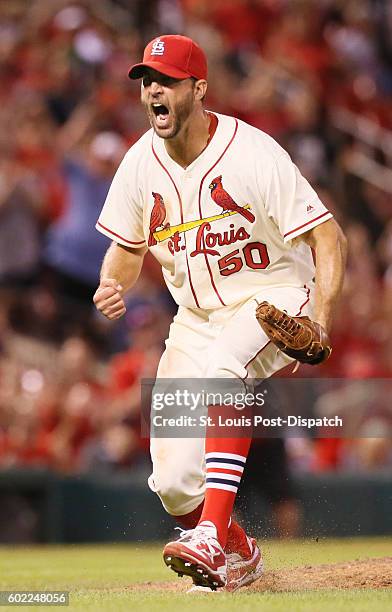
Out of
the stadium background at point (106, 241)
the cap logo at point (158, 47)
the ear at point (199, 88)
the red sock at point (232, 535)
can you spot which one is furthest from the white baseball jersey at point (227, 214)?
the stadium background at point (106, 241)

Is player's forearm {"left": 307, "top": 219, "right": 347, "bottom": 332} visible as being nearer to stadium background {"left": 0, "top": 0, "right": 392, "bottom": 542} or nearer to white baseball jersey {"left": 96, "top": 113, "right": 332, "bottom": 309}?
white baseball jersey {"left": 96, "top": 113, "right": 332, "bottom": 309}

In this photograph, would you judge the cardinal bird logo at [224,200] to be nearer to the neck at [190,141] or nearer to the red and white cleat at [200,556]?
the neck at [190,141]

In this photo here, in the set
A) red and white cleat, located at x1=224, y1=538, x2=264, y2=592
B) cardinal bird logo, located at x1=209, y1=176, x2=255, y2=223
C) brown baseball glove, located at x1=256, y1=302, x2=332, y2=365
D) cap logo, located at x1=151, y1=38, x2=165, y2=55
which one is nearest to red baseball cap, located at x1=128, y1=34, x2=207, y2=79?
cap logo, located at x1=151, y1=38, x2=165, y2=55

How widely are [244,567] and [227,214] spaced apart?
4.79 ft

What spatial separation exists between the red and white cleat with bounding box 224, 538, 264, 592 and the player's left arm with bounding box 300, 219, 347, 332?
1.07 meters

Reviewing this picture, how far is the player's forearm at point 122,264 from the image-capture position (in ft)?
17.6

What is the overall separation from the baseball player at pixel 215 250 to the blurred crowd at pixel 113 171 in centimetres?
364

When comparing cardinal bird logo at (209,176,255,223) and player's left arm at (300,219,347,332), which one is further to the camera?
cardinal bird logo at (209,176,255,223)

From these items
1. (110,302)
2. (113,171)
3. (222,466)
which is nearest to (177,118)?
(110,302)

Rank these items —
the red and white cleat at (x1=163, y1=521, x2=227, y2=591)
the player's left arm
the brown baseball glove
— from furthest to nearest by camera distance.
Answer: the player's left arm
the brown baseball glove
the red and white cleat at (x1=163, y1=521, x2=227, y2=591)

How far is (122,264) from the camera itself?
212 inches

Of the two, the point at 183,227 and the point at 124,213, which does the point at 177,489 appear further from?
the point at 124,213

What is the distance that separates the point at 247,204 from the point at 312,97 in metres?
6.51

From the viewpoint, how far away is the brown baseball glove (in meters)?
4.55
